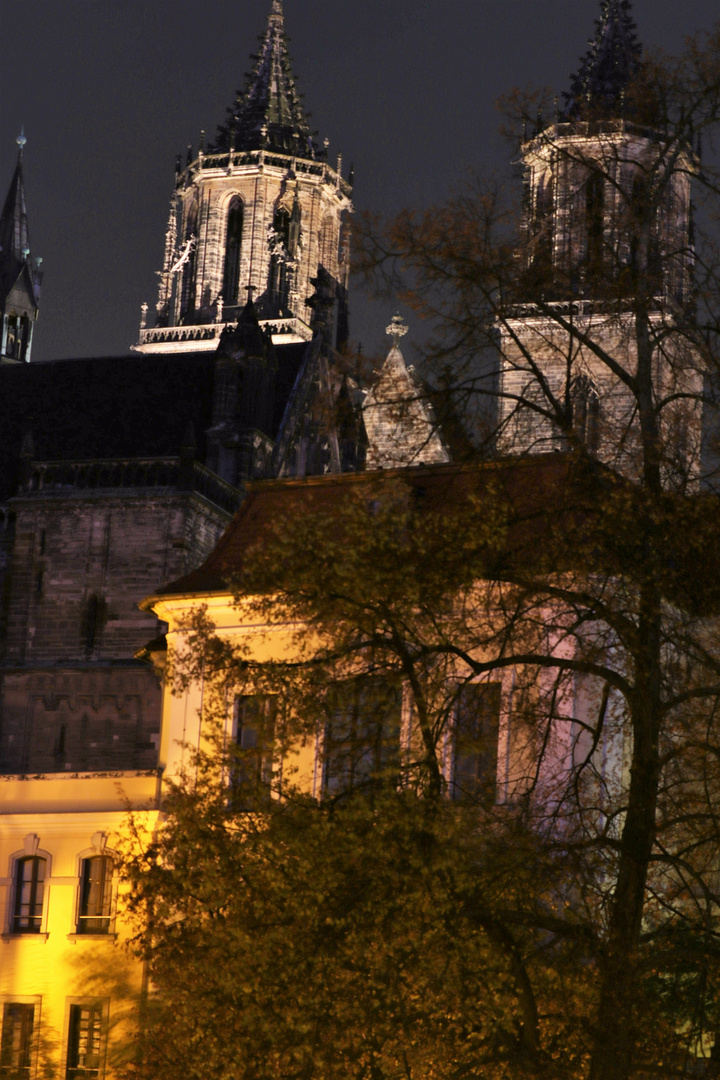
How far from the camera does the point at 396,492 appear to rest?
792 inches

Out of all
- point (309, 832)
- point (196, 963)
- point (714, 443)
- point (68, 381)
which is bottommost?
point (196, 963)

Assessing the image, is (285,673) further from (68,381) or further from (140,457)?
(68,381)

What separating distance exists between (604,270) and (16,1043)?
1838cm

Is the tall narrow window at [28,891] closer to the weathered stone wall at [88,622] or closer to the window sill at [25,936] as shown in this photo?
the window sill at [25,936]

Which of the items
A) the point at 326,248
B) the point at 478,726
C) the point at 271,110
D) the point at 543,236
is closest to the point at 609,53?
the point at 326,248

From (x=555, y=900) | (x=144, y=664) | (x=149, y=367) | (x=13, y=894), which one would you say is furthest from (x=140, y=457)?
(x=555, y=900)

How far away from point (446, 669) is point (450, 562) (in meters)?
1.10

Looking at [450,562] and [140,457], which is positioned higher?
[140,457]

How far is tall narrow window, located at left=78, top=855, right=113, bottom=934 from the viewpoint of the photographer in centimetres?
3394

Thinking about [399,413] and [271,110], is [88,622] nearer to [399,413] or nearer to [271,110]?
[399,413]

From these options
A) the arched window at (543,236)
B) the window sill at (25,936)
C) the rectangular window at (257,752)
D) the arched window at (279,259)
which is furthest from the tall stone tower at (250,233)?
the rectangular window at (257,752)

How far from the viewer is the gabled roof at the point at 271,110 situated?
80.2m

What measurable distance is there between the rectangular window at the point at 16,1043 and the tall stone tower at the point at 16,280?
4349 cm

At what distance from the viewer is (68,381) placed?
63156 mm
